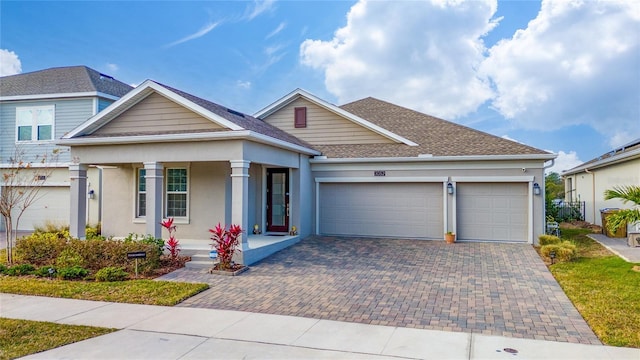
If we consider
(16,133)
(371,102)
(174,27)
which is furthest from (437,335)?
(16,133)

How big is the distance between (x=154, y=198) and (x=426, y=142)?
31.1ft

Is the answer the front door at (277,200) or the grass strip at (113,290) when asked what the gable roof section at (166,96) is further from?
the grass strip at (113,290)

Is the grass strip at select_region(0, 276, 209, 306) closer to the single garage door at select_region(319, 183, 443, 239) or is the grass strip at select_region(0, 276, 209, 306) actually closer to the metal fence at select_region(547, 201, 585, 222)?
the single garage door at select_region(319, 183, 443, 239)

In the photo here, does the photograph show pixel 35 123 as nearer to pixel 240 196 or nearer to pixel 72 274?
pixel 72 274

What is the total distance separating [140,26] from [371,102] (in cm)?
1159

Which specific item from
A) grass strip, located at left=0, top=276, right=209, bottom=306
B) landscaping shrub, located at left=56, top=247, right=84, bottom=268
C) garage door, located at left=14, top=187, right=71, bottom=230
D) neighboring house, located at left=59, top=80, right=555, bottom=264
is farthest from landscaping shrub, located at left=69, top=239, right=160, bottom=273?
garage door, located at left=14, top=187, right=71, bottom=230

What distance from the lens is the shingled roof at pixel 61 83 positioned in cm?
1712

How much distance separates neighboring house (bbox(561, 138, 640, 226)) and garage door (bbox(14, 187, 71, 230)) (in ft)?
71.8

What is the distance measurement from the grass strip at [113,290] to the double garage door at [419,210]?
7032 millimetres

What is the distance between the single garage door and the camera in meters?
13.5

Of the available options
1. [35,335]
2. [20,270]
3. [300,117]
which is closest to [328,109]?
[300,117]

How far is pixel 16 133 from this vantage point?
17250 millimetres

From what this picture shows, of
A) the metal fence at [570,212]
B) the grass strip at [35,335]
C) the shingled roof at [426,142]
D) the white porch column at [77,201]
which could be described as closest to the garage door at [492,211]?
the shingled roof at [426,142]

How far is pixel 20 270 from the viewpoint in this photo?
30.9ft
